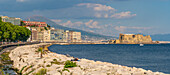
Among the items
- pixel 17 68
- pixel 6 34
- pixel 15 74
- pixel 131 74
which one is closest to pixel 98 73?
pixel 131 74

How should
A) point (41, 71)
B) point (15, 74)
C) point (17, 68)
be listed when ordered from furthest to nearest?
point (17, 68)
point (15, 74)
point (41, 71)

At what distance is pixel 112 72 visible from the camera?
82.0 feet

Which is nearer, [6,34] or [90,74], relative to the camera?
[90,74]

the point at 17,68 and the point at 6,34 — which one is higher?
the point at 6,34

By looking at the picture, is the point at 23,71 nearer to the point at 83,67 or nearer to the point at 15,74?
the point at 15,74

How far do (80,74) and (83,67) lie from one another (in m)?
4.20

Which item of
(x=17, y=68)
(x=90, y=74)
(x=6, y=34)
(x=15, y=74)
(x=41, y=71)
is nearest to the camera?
(x=90, y=74)

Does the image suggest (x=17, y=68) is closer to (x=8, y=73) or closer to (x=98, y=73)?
(x=8, y=73)

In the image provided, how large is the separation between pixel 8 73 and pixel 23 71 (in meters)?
1.92

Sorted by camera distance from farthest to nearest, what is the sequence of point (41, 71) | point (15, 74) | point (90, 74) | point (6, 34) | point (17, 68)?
point (6, 34) → point (17, 68) → point (15, 74) → point (41, 71) → point (90, 74)

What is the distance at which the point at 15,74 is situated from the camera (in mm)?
27672

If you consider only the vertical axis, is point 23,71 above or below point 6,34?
below

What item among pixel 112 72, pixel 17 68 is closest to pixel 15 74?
pixel 17 68

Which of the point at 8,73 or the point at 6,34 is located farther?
the point at 6,34
